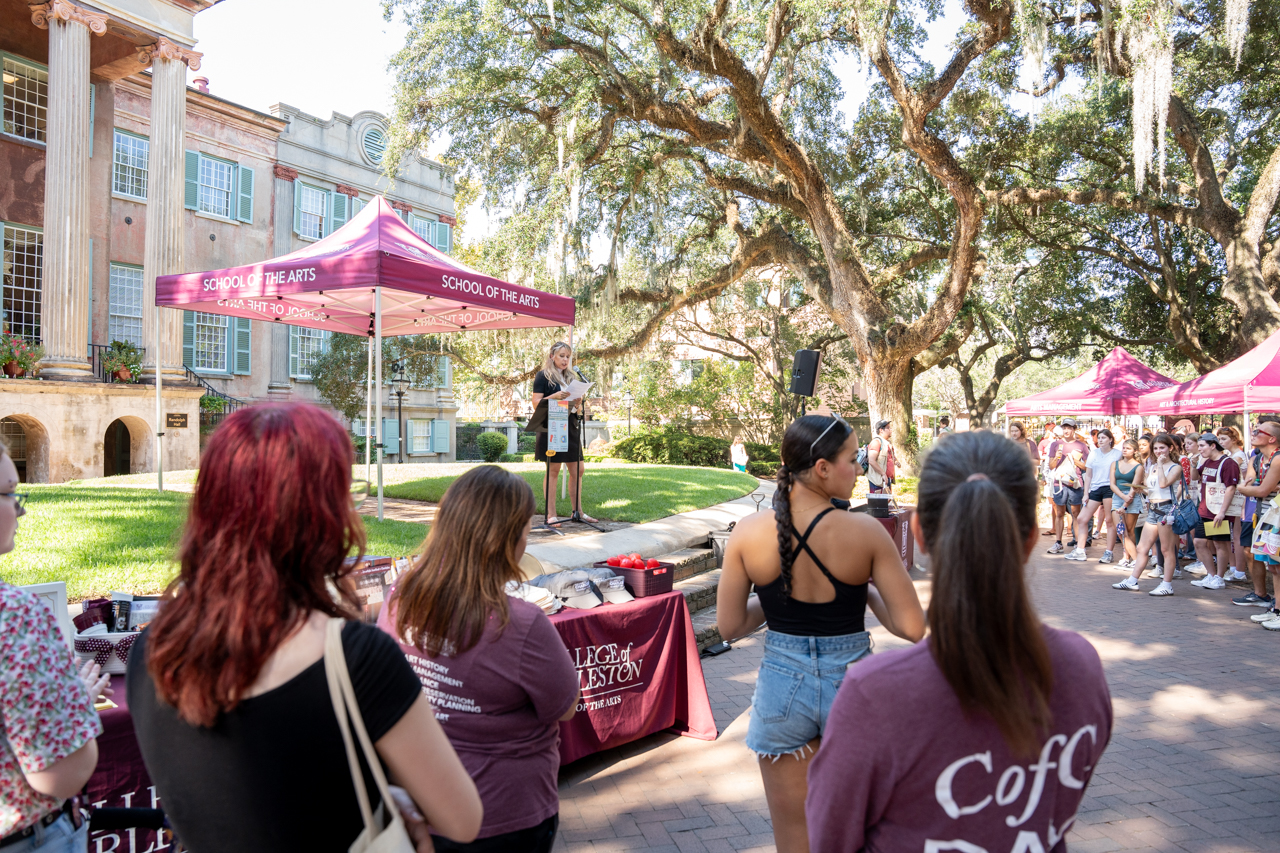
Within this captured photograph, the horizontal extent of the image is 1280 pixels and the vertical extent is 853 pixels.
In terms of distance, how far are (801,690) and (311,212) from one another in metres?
26.0

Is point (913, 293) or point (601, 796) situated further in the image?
point (913, 293)

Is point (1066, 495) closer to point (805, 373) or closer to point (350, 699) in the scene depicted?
point (805, 373)

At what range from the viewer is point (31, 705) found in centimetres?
145

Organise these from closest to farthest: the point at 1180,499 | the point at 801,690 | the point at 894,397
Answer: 1. the point at 801,690
2. the point at 1180,499
3. the point at 894,397

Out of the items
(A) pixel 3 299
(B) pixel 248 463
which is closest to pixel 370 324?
(B) pixel 248 463

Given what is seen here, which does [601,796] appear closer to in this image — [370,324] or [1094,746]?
[1094,746]

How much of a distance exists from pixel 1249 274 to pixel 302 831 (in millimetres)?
18744

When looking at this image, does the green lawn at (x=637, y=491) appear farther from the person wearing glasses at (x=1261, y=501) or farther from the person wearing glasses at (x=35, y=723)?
the person wearing glasses at (x=35, y=723)

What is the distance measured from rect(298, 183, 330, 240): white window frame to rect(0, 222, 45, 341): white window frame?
7.58 m

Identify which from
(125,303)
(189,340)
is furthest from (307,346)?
(125,303)

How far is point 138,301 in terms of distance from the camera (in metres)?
19.9

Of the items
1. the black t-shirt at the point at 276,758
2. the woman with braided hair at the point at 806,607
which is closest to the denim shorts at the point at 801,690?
the woman with braided hair at the point at 806,607

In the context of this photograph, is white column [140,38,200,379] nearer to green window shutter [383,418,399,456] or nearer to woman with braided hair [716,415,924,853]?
green window shutter [383,418,399,456]

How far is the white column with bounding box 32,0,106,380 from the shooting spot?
48.5ft
